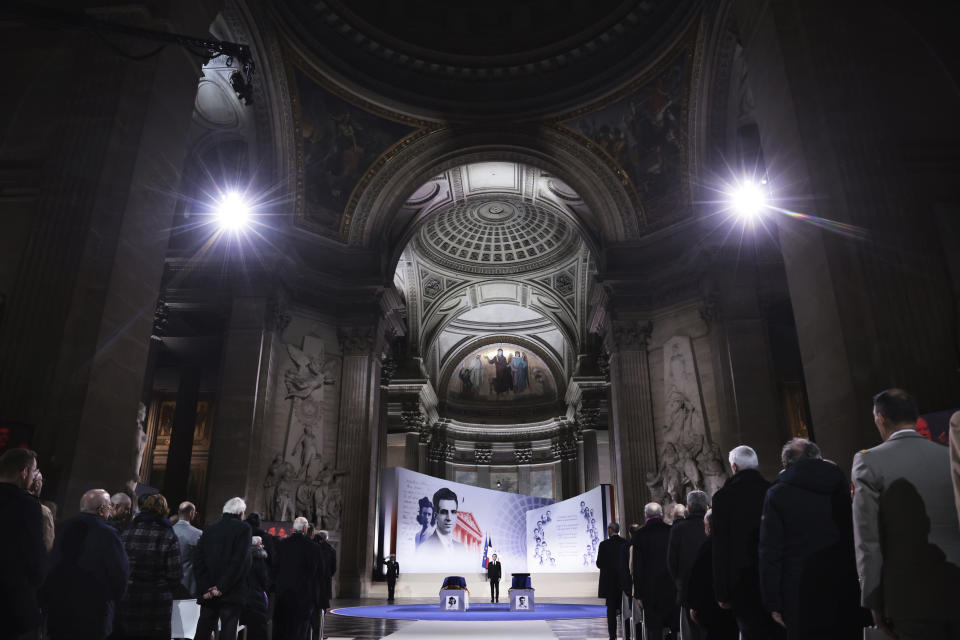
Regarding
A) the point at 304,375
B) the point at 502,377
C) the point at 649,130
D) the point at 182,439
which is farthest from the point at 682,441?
the point at 502,377

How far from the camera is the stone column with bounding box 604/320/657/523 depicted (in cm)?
1522

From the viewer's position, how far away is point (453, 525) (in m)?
16.4

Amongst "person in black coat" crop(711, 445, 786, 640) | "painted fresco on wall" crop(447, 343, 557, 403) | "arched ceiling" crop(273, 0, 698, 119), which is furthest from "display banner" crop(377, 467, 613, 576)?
"painted fresco on wall" crop(447, 343, 557, 403)

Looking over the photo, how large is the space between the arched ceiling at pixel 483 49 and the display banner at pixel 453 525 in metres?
10.8

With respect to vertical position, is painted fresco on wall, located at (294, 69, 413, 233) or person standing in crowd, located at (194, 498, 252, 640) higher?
painted fresco on wall, located at (294, 69, 413, 233)

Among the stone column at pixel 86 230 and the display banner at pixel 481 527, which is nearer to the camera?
the stone column at pixel 86 230

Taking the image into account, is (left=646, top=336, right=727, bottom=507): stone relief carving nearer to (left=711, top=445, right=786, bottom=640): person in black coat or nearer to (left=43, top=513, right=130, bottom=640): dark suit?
(left=711, top=445, right=786, bottom=640): person in black coat

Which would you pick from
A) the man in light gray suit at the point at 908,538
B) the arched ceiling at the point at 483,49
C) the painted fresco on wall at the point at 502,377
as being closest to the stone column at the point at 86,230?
the man in light gray suit at the point at 908,538

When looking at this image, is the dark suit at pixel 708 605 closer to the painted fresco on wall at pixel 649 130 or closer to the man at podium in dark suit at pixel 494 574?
the man at podium in dark suit at pixel 494 574

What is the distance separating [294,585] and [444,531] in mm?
10724

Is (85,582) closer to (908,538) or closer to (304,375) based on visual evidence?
(908,538)

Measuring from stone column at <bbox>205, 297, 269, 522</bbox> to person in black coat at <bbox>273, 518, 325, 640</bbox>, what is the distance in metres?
7.66

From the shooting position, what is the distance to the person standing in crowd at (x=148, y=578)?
3.95 metres

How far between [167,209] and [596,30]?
13859 mm
